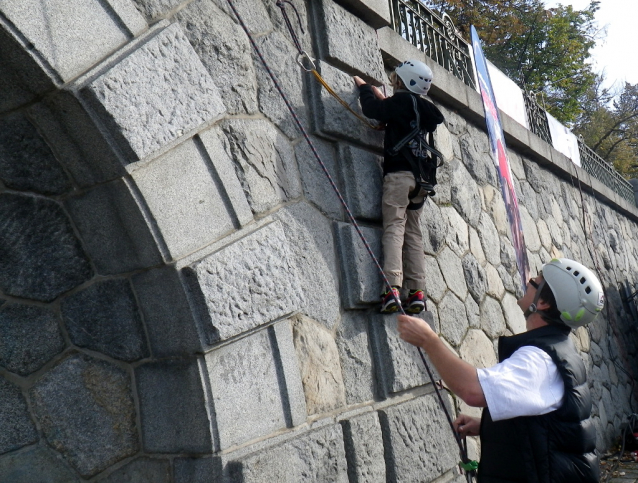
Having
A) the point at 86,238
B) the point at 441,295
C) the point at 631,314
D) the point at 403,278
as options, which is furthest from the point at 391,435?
the point at 631,314

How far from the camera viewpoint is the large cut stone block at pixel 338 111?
324 centimetres

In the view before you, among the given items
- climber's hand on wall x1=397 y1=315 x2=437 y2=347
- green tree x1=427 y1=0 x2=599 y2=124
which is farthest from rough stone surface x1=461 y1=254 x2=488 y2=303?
green tree x1=427 y1=0 x2=599 y2=124

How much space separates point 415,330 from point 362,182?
3.81 feet

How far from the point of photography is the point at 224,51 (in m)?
2.70

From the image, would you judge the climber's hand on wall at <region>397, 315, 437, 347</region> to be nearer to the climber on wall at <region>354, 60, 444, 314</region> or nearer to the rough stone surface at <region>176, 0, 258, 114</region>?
the climber on wall at <region>354, 60, 444, 314</region>

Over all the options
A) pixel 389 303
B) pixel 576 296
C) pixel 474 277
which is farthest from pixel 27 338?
pixel 474 277

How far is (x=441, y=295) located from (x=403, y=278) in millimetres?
682

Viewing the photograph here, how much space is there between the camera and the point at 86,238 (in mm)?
2385

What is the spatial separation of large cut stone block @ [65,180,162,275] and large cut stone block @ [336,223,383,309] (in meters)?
1.18

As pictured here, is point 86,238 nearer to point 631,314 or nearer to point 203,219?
point 203,219

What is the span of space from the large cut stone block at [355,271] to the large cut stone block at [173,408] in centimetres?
107

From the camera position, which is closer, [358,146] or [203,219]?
[203,219]

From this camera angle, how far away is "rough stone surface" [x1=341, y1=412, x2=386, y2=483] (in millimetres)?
2756

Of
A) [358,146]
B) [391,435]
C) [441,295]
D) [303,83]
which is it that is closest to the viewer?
[391,435]
